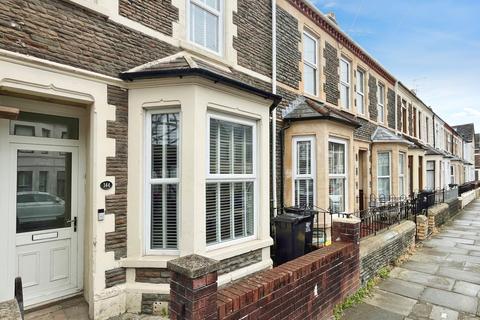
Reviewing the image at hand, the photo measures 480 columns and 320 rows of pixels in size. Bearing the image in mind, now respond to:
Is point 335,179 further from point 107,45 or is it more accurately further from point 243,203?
point 107,45

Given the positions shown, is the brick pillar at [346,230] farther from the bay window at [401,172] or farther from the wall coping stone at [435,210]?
the bay window at [401,172]

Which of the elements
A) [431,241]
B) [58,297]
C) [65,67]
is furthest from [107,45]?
[431,241]

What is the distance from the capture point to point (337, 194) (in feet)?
25.8

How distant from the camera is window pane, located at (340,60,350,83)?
1027 cm

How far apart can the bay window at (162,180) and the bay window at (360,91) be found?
908 cm

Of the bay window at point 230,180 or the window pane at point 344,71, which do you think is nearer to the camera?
the bay window at point 230,180

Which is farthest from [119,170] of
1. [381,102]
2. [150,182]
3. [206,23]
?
[381,102]

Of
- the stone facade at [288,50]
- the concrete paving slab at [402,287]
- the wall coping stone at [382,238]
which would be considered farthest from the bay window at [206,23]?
the concrete paving slab at [402,287]

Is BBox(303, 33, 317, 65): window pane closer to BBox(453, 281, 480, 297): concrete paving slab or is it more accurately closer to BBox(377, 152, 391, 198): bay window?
BBox(377, 152, 391, 198): bay window

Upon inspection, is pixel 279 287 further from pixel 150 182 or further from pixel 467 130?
pixel 467 130

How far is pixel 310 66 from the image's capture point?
877cm

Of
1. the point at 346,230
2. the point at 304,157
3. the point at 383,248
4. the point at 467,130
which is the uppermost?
the point at 467,130

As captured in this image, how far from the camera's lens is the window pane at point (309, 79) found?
859 cm

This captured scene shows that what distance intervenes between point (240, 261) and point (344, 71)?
8278 mm
